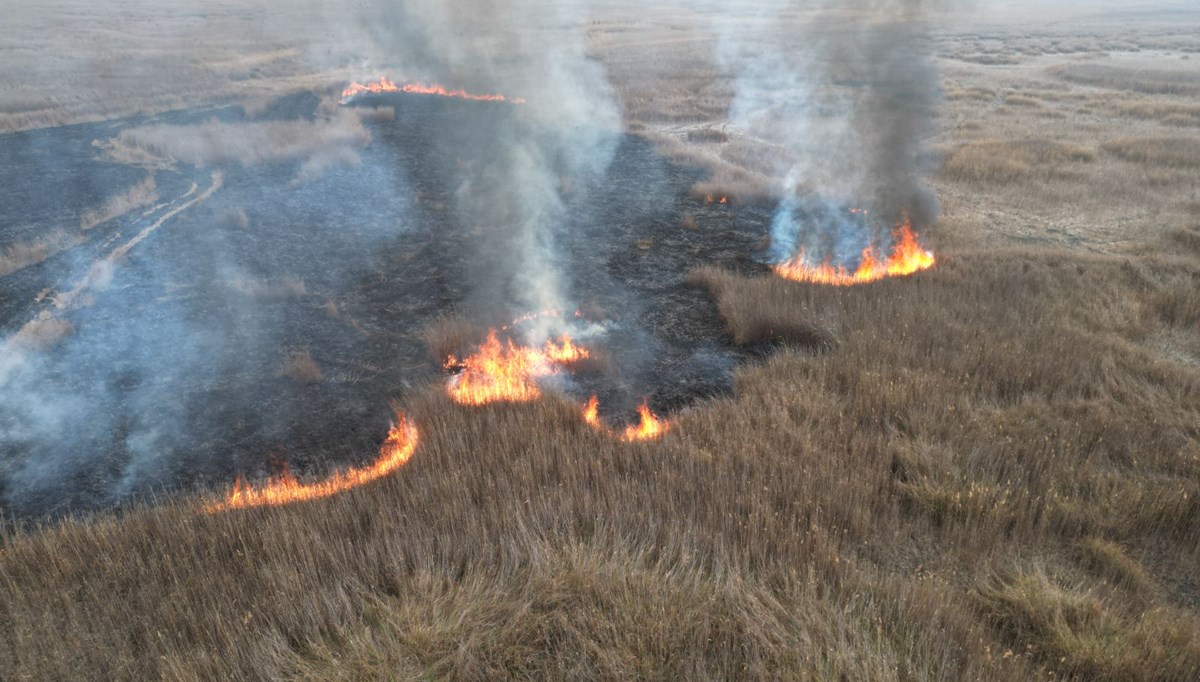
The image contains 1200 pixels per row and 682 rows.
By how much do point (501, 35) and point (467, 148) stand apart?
2122 centimetres

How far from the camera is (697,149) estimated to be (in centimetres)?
1755

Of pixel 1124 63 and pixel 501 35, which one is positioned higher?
pixel 501 35

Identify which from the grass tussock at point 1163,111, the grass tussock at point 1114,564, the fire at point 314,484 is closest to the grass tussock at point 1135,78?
the grass tussock at point 1163,111

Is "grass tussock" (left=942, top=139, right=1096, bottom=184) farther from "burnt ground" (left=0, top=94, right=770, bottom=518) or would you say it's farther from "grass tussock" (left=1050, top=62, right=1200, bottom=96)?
"grass tussock" (left=1050, top=62, right=1200, bottom=96)

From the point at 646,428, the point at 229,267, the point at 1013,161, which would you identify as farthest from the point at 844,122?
the point at 229,267

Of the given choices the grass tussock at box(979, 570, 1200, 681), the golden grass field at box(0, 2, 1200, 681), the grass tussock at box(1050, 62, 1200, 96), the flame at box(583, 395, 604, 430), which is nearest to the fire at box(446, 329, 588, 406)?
the golden grass field at box(0, 2, 1200, 681)

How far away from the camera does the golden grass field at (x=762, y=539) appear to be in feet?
10.9

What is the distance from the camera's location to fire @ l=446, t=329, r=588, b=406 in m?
6.40

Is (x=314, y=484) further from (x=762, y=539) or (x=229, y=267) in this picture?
(x=229, y=267)

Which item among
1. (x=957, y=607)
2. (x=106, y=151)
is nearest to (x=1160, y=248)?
(x=957, y=607)

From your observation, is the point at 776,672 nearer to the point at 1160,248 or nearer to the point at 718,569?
the point at 718,569

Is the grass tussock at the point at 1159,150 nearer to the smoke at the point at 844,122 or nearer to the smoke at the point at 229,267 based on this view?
the smoke at the point at 844,122

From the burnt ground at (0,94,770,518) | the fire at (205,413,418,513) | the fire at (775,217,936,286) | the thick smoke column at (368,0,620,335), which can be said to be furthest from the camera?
the thick smoke column at (368,0,620,335)

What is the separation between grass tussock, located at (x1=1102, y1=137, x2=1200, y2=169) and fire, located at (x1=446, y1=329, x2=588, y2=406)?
1562 cm
